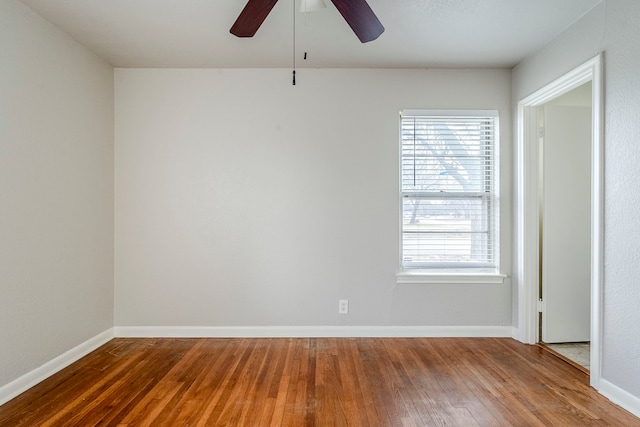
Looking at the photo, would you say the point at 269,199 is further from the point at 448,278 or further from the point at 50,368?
the point at 50,368

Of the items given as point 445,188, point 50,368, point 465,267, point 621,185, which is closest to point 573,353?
point 465,267

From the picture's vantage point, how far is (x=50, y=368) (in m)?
2.48

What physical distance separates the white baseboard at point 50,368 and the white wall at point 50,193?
0.13 ft

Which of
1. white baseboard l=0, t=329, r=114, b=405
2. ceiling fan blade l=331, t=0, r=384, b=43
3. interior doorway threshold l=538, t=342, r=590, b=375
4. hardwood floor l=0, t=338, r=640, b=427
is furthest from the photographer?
interior doorway threshold l=538, t=342, r=590, b=375

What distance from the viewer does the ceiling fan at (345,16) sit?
1.67m

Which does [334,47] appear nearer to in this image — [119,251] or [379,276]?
[379,276]

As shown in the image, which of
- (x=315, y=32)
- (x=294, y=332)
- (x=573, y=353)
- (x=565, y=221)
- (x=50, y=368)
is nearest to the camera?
(x=50, y=368)

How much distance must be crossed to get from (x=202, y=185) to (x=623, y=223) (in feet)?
10.6

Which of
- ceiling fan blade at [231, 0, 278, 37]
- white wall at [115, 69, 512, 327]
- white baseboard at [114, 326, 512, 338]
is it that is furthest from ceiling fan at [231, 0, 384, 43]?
white baseboard at [114, 326, 512, 338]

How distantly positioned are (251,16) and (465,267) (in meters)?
2.79

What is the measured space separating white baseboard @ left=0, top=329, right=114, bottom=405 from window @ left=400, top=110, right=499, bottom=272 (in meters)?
2.87

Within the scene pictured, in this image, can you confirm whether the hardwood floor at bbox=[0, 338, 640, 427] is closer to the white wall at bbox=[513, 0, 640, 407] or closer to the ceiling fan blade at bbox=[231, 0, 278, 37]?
the white wall at bbox=[513, 0, 640, 407]

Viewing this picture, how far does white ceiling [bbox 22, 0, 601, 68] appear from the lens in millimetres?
2281

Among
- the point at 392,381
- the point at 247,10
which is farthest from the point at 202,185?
the point at 392,381
